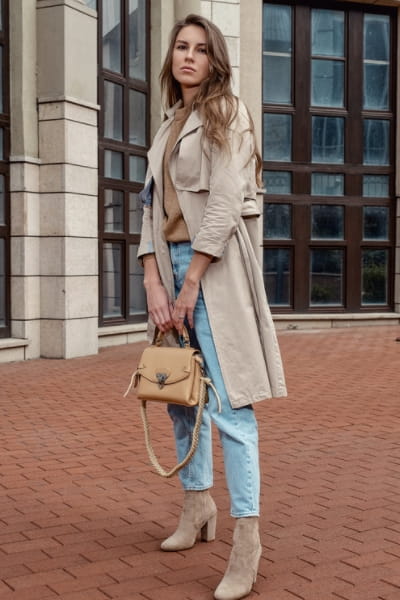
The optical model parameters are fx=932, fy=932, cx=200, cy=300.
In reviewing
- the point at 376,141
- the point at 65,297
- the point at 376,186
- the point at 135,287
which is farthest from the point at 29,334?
the point at 376,141

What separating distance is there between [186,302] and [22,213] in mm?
7654

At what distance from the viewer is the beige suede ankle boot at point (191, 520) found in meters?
3.80

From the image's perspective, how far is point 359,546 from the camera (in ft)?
12.7

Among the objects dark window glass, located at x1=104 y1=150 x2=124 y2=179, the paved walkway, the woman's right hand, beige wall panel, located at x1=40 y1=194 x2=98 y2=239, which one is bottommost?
the paved walkway

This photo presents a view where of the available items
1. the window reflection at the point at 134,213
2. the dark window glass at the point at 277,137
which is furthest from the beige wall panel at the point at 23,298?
the dark window glass at the point at 277,137

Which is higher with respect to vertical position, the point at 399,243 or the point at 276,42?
the point at 276,42

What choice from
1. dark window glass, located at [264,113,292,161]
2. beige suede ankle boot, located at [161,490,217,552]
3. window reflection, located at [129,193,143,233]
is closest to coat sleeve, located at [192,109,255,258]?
beige suede ankle boot, located at [161,490,217,552]

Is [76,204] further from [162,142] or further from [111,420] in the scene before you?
[162,142]

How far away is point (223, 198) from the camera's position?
334cm

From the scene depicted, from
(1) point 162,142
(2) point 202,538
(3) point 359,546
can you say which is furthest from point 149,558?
(1) point 162,142

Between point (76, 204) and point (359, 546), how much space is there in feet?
25.3

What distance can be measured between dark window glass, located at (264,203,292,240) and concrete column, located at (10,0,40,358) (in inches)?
234

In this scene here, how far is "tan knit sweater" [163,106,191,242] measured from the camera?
3.50 metres

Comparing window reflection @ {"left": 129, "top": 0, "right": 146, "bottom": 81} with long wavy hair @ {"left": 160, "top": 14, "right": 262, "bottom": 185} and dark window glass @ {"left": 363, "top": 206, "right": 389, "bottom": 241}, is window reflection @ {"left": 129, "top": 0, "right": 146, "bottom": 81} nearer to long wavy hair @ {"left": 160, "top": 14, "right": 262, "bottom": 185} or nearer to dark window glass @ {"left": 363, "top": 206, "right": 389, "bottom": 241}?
dark window glass @ {"left": 363, "top": 206, "right": 389, "bottom": 241}
